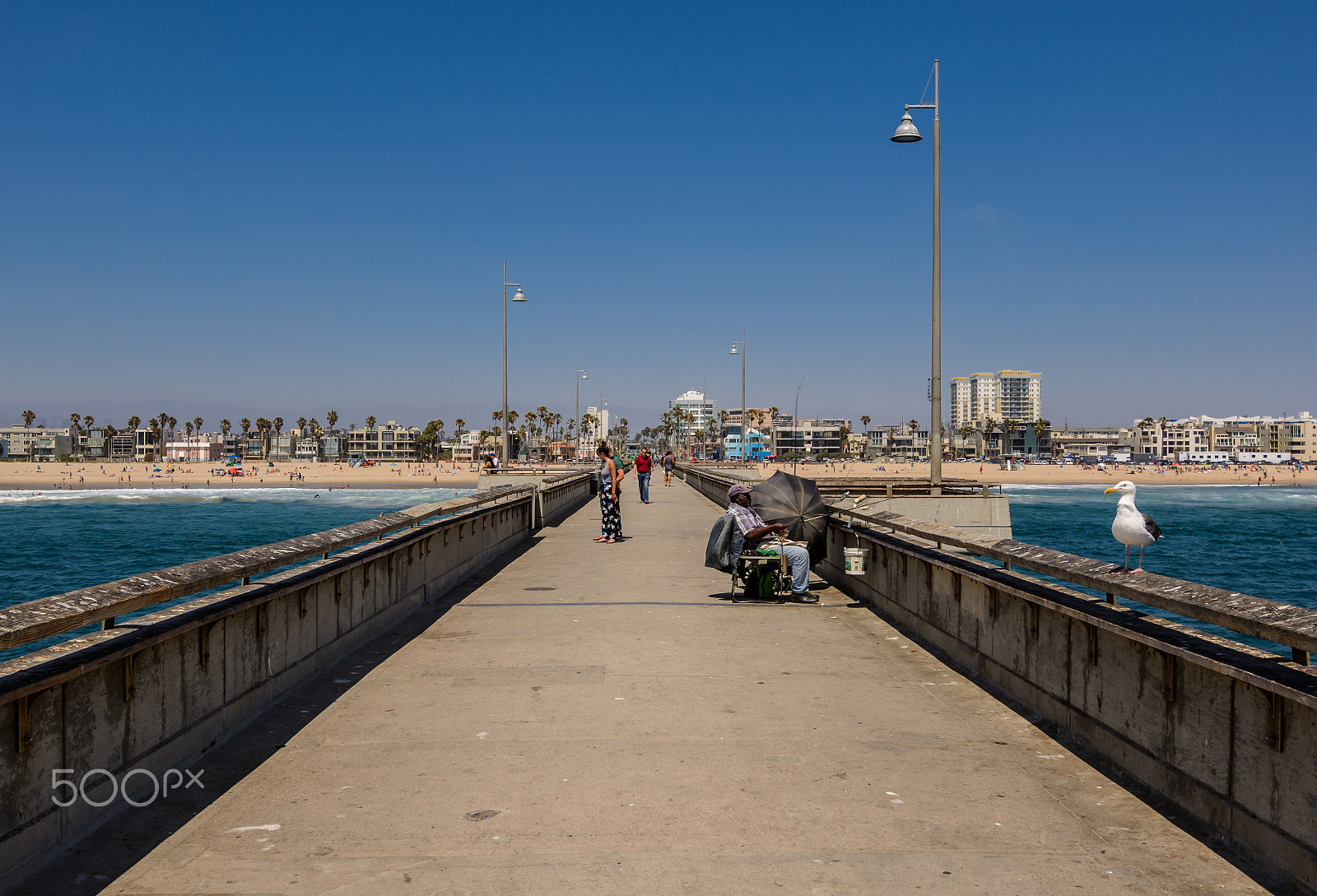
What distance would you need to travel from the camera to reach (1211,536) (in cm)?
5991

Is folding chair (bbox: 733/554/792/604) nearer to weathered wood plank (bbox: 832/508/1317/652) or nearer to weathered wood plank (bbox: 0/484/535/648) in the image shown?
weathered wood plank (bbox: 832/508/1317/652)

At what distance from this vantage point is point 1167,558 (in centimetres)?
4622

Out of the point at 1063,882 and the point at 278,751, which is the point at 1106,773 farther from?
the point at 278,751

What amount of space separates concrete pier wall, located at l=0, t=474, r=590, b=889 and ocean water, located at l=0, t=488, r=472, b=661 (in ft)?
43.4

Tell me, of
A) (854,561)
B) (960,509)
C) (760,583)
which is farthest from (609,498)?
(960,509)

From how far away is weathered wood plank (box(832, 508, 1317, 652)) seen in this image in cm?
456

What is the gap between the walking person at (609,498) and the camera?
20.4 metres

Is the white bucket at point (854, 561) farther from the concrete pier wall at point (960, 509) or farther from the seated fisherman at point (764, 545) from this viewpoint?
the concrete pier wall at point (960, 509)

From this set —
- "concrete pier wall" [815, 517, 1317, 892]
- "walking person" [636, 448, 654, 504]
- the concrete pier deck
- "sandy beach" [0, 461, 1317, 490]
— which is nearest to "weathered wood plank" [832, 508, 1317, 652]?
"concrete pier wall" [815, 517, 1317, 892]

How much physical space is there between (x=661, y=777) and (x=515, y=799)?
0.92 metres

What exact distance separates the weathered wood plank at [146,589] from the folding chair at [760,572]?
5.06 meters

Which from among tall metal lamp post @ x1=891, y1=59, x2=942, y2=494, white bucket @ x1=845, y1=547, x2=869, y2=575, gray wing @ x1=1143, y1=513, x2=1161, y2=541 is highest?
tall metal lamp post @ x1=891, y1=59, x2=942, y2=494

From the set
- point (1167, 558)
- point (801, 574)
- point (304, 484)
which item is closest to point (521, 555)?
point (801, 574)

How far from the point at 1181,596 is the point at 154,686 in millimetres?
5850
